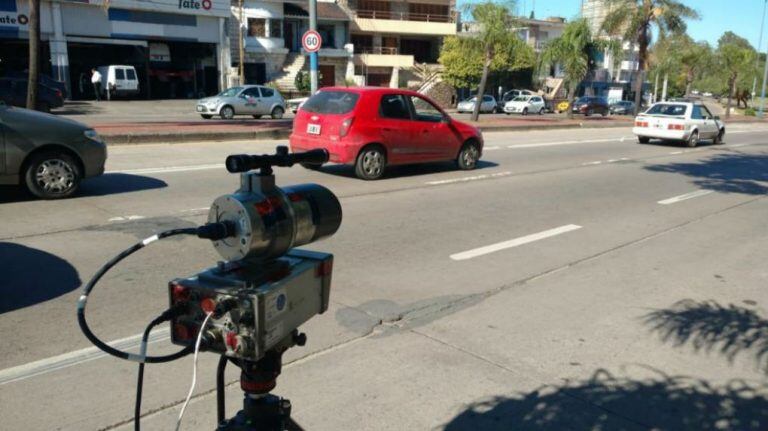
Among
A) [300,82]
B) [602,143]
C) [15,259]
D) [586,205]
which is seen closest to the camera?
[15,259]

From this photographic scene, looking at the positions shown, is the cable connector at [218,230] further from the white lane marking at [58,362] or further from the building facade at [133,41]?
the building facade at [133,41]

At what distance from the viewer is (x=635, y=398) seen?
3.92 m

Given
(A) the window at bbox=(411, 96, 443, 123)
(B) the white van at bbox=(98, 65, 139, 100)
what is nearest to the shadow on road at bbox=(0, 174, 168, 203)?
(A) the window at bbox=(411, 96, 443, 123)

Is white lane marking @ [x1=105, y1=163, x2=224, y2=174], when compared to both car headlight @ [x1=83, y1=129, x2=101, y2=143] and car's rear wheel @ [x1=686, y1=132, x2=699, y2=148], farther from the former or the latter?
car's rear wheel @ [x1=686, y1=132, x2=699, y2=148]

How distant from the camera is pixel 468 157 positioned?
13.8m

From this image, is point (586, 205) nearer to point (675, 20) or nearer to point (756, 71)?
point (675, 20)

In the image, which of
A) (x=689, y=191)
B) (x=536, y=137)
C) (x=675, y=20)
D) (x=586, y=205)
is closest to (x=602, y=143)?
(x=536, y=137)

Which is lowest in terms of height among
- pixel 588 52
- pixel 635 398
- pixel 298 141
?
pixel 635 398

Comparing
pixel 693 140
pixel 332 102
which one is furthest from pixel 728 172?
pixel 332 102

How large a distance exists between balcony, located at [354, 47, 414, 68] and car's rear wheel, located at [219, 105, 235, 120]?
27.1 meters

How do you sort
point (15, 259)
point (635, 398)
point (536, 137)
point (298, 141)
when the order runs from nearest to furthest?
point (635, 398) < point (15, 259) < point (298, 141) < point (536, 137)

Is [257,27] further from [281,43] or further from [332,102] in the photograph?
[332,102]

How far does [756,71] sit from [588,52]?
34606 mm

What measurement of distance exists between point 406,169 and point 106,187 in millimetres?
5818
